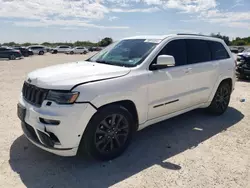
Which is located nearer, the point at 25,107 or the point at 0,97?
the point at 25,107

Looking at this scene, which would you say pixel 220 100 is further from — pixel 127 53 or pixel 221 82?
pixel 127 53

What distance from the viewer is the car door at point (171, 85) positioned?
374 cm

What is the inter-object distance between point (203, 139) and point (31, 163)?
2.91m

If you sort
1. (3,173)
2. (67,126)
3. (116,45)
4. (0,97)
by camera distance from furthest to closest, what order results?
(0,97)
(116,45)
(3,173)
(67,126)

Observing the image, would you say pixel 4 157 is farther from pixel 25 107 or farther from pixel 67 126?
pixel 67 126

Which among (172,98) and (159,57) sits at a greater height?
(159,57)

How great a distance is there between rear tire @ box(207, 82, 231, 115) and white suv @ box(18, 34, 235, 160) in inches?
21.9

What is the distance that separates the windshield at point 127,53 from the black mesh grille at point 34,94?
132 cm

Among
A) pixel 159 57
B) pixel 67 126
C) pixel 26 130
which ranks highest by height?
pixel 159 57

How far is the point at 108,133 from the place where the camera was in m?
3.33

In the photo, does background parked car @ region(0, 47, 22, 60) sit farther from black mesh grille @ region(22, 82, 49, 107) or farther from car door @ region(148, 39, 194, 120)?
car door @ region(148, 39, 194, 120)

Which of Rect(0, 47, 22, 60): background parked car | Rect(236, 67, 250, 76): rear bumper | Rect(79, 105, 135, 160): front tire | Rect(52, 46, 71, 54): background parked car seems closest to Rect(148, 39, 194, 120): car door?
Rect(79, 105, 135, 160): front tire

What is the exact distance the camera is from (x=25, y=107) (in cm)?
325

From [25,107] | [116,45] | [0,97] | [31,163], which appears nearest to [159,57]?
[116,45]
